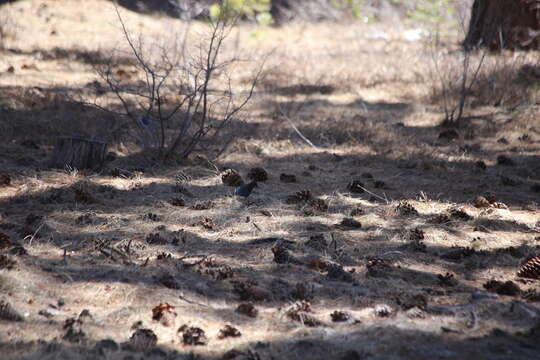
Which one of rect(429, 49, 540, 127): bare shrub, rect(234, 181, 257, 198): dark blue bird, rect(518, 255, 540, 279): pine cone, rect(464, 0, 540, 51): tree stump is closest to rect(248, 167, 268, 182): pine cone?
rect(234, 181, 257, 198): dark blue bird

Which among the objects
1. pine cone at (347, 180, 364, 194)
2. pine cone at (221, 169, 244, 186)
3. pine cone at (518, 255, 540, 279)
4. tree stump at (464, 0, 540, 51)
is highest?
tree stump at (464, 0, 540, 51)

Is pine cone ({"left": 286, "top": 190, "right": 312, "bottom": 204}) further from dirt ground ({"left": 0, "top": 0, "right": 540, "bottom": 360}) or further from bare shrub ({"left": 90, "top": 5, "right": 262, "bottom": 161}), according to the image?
bare shrub ({"left": 90, "top": 5, "right": 262, "bottom": 161})

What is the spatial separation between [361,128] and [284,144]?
3.22 feet

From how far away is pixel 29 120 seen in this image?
6.12 m

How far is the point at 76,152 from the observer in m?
5.04

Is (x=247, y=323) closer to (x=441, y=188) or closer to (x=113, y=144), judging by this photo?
(x=441, y=188)

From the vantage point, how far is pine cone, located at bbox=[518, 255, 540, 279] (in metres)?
3.45

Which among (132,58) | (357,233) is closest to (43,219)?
(357,233)

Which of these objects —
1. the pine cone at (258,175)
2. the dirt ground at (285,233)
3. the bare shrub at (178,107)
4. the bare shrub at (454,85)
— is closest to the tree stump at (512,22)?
the bare shrub at (454,85)

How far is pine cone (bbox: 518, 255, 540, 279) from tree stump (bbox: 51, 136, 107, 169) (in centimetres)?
341

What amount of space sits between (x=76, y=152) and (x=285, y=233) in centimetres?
205

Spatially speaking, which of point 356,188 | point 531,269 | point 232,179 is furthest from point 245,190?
point 531,269

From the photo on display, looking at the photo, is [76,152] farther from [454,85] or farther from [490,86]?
[490,86]

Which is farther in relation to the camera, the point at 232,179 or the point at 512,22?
the point at 512,22
